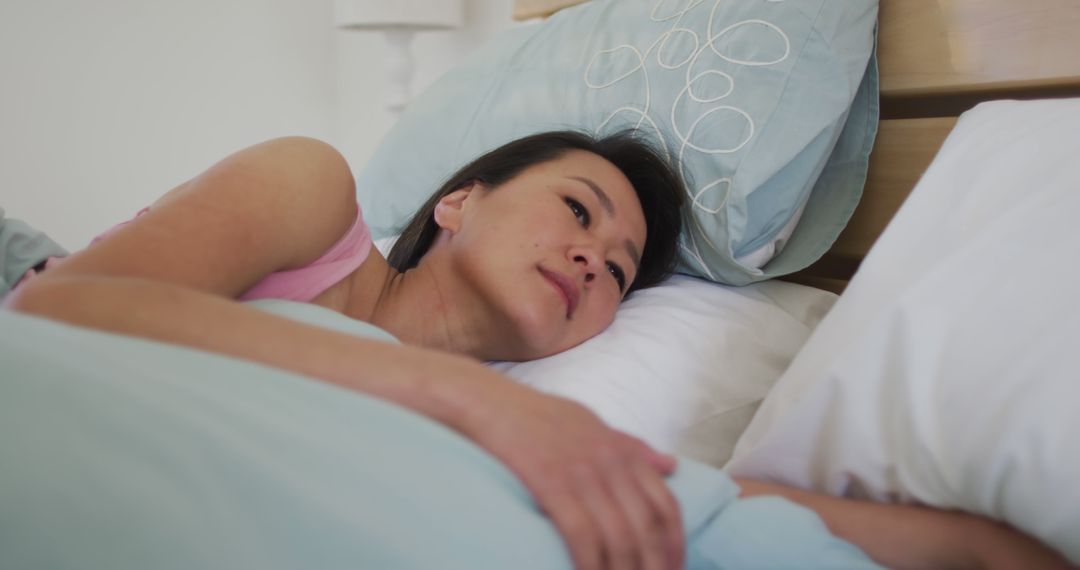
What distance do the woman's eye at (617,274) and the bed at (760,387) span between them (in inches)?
2.6

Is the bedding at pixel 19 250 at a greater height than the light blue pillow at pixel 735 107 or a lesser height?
lesser

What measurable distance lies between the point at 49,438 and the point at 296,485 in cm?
13

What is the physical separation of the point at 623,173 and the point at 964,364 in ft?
2.18

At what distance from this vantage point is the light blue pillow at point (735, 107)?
3.97 feet

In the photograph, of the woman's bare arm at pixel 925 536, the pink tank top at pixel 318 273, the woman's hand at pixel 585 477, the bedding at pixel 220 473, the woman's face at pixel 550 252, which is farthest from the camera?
the woman's face at pixel 550 252

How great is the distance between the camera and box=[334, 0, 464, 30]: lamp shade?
8.06 feet

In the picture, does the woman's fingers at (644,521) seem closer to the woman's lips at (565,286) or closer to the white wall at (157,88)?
the woman's lips at (565,286)

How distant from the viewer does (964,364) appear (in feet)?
2.25

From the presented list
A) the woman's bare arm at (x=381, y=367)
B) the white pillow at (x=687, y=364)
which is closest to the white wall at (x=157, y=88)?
the white pillow at (x=687, y=364)

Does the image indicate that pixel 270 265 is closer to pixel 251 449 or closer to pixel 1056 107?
pixel 251 449

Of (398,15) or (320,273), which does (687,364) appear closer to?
(320,273)

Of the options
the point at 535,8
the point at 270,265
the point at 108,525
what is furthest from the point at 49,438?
the point at 535,8

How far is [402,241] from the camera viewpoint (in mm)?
1353

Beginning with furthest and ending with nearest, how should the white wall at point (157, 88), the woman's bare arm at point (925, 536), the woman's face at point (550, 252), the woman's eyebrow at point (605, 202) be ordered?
the white wall at point (157, 88) < the woman's eyebrow at point (605, 202) < the woman's face at point (550, 252) < the woman's bare arm at point (925, 536)
